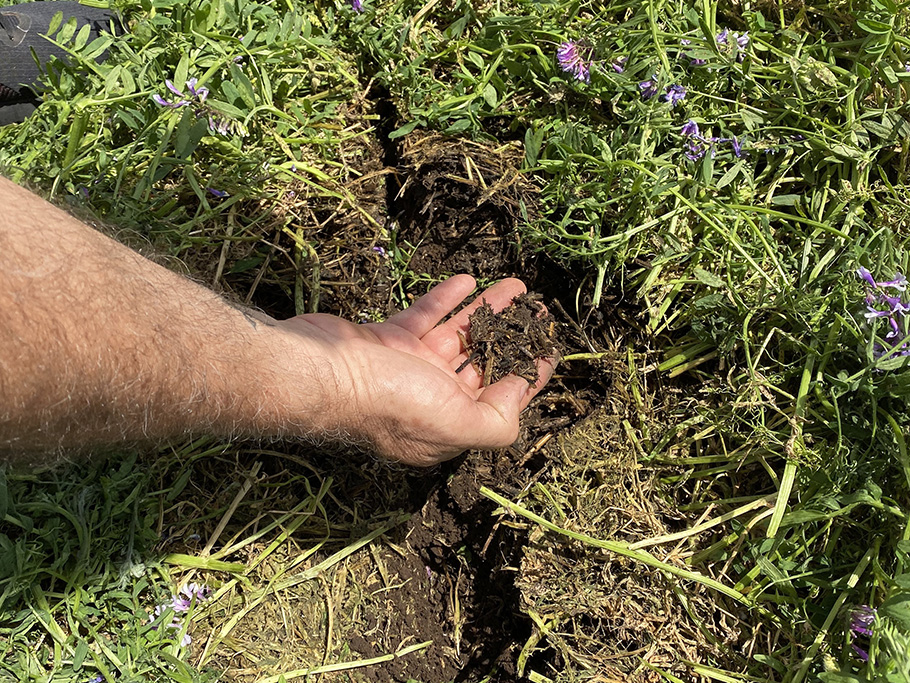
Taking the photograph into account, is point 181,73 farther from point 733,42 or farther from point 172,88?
point 733,42

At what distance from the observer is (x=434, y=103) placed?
228 centimetres

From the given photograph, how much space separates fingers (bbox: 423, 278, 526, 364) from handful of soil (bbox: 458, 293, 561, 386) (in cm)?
4

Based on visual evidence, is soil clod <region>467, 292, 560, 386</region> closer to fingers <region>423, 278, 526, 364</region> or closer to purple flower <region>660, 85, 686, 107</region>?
fingers <region>423, 278, 526, 364</region>

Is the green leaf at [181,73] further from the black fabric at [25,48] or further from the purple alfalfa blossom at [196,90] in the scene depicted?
the black fabric at [25,48]

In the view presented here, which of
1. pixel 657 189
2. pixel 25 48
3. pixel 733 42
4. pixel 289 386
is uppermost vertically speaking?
pixel 25 48

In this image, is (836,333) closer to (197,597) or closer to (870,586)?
(870,586)

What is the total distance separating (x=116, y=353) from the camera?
131cm

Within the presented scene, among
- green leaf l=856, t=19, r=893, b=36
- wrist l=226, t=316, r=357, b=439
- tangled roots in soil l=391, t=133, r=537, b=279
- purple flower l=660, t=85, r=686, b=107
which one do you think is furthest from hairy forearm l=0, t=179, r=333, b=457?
green leaf l=856, t=19, r=893, b=36

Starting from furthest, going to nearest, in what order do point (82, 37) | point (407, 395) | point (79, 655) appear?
point (82, 37) < point (79, 655) < point (407, 395)

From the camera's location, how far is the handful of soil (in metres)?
2.01

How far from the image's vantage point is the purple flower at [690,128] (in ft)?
6.69

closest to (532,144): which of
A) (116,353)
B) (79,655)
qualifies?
(116,353)

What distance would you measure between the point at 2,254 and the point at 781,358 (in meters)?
1.88

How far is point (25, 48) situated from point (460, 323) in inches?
72.9
